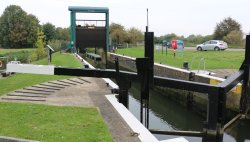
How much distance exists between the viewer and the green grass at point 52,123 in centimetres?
572

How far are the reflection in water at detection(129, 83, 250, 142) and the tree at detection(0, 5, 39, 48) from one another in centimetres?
4881

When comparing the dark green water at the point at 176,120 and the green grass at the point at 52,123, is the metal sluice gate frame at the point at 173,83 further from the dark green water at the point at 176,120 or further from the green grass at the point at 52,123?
the dark green water at the point at 176,120

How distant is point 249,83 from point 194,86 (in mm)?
2641

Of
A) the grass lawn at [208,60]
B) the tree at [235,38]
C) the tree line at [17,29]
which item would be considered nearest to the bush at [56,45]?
the tree line at [17,29]

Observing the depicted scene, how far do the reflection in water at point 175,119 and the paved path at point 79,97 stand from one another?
1977 mm

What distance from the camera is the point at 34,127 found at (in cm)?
627

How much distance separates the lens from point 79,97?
31.8 feet

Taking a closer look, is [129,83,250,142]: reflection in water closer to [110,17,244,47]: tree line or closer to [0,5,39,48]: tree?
[110,17,244,47]: tree line

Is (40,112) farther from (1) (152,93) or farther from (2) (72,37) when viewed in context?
(2) (72,37)

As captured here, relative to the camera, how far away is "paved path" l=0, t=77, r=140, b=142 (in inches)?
255

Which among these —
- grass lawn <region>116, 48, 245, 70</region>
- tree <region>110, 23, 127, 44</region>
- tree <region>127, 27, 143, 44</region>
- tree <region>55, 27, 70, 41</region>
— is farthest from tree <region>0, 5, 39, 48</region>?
grass lawn <region>116, 48, 245, 70</region>

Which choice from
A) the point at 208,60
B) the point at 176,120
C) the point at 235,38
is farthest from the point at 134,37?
the point at 176,120

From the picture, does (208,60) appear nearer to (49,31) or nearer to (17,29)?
(17,29)

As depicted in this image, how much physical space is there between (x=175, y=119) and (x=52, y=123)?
6.45 meters
